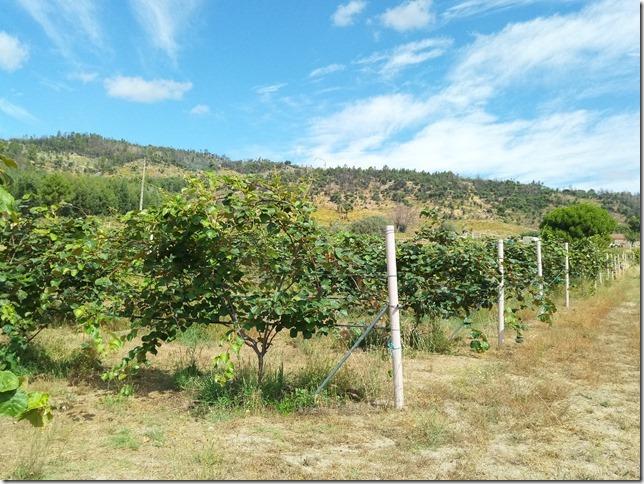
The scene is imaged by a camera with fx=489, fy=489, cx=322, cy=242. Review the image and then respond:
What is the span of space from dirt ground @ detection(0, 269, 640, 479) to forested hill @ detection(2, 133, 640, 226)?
47112mm

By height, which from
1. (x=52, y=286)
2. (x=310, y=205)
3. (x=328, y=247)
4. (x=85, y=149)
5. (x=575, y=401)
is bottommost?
(x=575, y=401)

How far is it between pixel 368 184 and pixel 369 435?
73.7 metres

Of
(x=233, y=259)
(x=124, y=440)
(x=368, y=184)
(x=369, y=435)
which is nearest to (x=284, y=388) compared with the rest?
(x=369, y=435)

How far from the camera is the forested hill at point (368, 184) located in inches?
2554

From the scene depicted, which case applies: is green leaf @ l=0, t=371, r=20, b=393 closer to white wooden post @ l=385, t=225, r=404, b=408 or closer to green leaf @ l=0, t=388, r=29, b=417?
green leaf @ l=0, t=388, r=29, b=417

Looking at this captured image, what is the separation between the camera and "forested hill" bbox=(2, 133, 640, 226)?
64.9 metres

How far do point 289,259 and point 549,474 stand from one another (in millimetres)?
2755

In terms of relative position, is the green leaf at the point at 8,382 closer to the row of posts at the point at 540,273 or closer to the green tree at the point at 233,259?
the green tree at the point at 233,259

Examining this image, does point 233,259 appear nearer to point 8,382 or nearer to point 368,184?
point 8,382

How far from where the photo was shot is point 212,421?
405 cm

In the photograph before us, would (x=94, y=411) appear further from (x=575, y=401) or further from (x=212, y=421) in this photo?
(x=575, y=401)

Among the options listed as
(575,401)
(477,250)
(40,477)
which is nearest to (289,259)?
(40,477)

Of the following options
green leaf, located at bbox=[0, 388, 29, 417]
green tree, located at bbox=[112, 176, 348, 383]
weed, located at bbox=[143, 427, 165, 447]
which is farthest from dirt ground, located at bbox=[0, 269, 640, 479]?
green leaf, located at bbox=[0, 388, 29, 417]

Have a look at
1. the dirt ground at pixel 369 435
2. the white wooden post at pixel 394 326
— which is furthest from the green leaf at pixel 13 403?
the white wooden post at pixel 394 326
